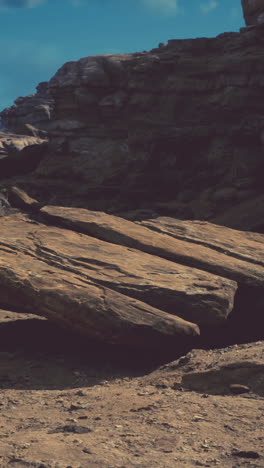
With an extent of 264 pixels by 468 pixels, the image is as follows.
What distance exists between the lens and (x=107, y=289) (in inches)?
417

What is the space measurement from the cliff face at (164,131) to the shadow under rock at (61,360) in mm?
28037

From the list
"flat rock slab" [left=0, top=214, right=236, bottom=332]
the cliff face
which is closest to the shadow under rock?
"flat rock slab" [left=0, top=214, right=236, bottom=332]

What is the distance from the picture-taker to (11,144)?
63.6 metres

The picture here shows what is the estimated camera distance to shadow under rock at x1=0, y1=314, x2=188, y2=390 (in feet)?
31.9

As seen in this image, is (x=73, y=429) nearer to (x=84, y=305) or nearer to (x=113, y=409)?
(x=113, y=409)

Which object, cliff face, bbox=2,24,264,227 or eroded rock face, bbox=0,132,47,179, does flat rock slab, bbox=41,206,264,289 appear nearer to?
cliff face, bbox=2,24,264,227

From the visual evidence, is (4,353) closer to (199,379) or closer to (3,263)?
(3,263)

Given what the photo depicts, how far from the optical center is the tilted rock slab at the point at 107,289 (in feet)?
32.9

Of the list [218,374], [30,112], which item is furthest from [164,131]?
[30,112]

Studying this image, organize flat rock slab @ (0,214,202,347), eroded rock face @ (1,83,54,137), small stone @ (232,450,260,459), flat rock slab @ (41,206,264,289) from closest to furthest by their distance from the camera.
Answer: small stone @ (232,450,260,459) < flat rock slab @ (0,214,202,347) < flat rock slab @ (41,206,264,289) < eroded rock face @ (1,83,54,137)

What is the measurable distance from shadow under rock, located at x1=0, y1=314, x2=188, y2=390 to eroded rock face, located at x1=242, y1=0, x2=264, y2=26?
139 ft

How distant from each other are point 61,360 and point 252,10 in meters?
46.3

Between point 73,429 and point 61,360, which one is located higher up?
point 73,429

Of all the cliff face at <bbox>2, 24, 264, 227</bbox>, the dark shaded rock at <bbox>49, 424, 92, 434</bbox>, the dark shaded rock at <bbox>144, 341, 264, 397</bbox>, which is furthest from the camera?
the cliff face at <bbox>2, 24, 264, 227</bbox>
